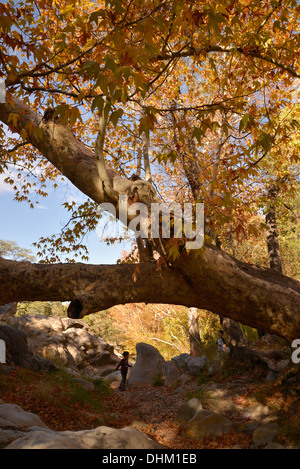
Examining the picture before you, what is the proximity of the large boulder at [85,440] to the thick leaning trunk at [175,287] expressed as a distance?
5.03ft

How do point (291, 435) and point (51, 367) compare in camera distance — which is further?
point (51, 367)

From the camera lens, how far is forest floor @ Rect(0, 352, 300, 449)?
7.09 m

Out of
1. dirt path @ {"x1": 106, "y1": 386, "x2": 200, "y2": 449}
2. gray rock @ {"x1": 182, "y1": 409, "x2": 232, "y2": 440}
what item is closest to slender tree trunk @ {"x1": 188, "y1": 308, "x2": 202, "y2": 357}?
dirt path @ {"x1": 106, "y1": 386, "x2": 200, "y2": 449}

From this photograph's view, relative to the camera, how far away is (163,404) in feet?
33.8

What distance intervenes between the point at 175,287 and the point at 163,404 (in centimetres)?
672

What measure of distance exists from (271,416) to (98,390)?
19.4 feet

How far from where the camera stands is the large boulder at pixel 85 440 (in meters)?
3.63

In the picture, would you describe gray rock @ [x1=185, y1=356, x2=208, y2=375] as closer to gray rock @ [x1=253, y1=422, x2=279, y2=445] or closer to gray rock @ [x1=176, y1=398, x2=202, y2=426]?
gray rock @ [x1=176, y1=398, x2=202, y2=426]

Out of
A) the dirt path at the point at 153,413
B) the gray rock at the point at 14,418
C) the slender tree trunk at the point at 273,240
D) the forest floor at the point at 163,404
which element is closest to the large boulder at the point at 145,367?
the dirt path at the point at 153,413

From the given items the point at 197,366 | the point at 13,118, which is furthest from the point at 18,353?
the point at 13,118

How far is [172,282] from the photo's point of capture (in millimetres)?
5230

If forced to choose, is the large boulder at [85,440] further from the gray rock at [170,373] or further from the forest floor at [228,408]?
the gray rock at [170,373]
